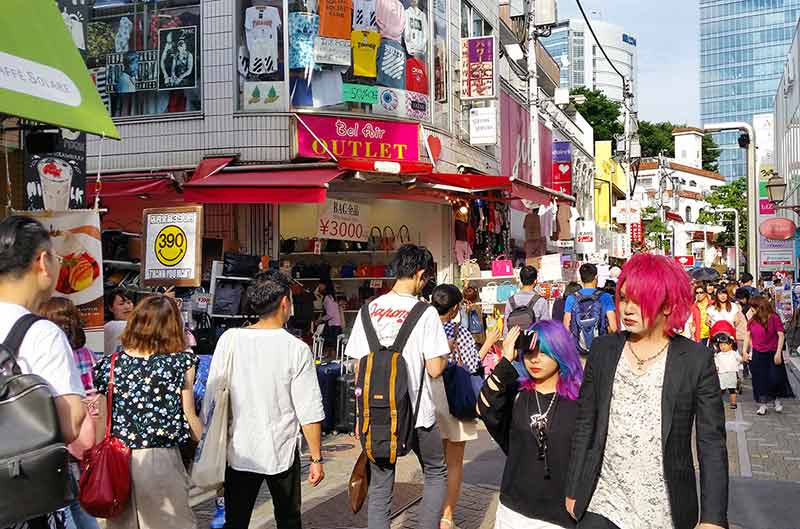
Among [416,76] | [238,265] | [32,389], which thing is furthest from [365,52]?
[32,389]

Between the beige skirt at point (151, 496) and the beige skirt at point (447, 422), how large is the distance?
209cm

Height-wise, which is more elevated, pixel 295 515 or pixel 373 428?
pixel 373 428

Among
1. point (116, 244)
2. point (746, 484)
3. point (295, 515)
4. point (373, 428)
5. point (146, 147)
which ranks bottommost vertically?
point (746, 484)

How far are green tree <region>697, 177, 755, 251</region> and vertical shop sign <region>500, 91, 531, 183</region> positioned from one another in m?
31.9

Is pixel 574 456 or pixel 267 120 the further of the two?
pixel 267 120

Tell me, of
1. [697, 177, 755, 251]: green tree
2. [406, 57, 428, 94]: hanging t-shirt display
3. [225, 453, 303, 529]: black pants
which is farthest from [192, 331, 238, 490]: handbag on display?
[697, 177, 755, 251]: green tree

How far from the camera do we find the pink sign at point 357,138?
1405 cm

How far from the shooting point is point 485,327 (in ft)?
48.0

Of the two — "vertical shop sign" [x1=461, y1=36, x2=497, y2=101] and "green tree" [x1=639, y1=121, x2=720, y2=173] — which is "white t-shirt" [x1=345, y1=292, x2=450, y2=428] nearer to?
"vertical shop sign" [x1=461, y1=36, x2=497, y2=101]

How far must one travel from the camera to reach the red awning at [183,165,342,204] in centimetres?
1145

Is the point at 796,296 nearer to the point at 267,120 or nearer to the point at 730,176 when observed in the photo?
the point at 267,120

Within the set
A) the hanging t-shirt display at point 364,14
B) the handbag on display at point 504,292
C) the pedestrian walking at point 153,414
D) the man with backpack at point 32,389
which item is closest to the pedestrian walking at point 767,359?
the handbag on display at point 504,292

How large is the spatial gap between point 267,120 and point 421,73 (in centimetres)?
325

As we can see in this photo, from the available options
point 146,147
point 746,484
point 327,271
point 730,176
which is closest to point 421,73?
point 327,271
